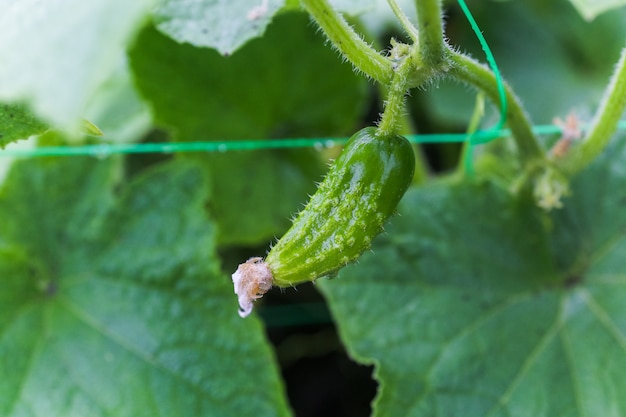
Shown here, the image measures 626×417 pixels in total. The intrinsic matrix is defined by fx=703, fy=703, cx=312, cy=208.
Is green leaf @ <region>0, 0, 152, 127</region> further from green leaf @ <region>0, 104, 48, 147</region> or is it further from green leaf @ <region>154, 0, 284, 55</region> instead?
green leaf @ <region>154, 0, 284, 55</region>

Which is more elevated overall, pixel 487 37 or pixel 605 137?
pixel 487 37

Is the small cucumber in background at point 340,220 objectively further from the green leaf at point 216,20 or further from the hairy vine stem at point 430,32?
the green leaf at point 216,20

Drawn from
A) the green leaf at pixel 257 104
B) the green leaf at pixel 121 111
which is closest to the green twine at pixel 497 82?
the green leaf at pixel 257 104

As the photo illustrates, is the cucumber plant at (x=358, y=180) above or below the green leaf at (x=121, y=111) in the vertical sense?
below

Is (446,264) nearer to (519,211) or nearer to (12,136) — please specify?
(519,211)

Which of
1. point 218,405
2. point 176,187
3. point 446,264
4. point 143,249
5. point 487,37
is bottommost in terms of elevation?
point 218,405

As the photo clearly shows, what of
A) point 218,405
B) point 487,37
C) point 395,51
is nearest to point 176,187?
point 218,405

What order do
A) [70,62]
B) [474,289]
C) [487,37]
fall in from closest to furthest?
[70,62] → [474,289] → [487,37]

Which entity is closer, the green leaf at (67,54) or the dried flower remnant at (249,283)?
the green leaf at (67,54)
